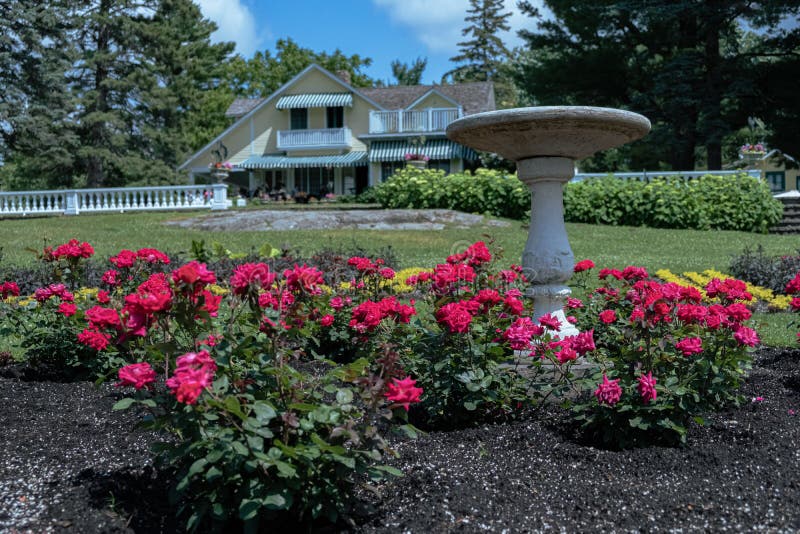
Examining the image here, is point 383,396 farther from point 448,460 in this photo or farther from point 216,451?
point 448,460

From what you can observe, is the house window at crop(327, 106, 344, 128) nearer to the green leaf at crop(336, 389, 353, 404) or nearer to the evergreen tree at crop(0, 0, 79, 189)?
the evergreen tree at crop(0, 0, 79, 189)

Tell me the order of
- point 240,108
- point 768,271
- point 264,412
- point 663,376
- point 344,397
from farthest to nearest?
point 240,108
point 768,271
point 663,376
point 344,397
point 264,412

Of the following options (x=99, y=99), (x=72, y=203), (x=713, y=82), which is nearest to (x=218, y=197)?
(x=72, y=203)

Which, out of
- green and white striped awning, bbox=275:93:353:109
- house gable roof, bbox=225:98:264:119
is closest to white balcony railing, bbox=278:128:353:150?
green and white striped awning, bbox=275:93:353:109

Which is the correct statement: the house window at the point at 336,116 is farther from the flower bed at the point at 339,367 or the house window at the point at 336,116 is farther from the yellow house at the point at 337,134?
the flower bed at the point at 339,367

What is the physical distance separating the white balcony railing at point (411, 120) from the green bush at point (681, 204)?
15792 millimetres

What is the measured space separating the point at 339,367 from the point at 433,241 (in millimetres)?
9781

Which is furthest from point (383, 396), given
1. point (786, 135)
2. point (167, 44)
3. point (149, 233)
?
point (167, 44)

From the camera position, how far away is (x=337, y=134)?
34.0 metres

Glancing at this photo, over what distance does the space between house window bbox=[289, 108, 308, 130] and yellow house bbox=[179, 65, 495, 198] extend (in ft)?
0.17

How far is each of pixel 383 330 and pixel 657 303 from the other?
173 cm

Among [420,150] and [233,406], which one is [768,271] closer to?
[233,406]

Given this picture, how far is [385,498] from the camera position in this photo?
8.86 feet

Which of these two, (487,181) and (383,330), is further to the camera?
(487,181)
